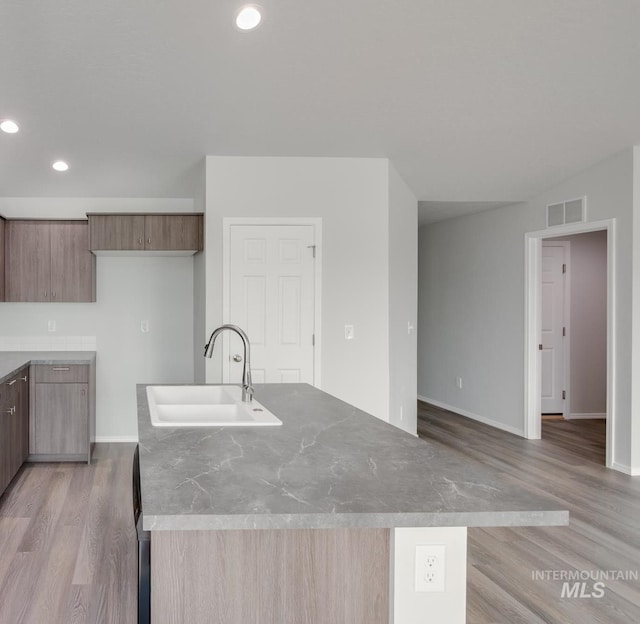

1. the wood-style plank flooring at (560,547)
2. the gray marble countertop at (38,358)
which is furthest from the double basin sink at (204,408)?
the gray marble countertop at (38,358)

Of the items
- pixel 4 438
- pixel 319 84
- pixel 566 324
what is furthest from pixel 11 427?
pixel 566 324

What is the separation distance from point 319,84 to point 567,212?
2.80 metres

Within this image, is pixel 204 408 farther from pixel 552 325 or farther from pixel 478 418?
pixel 552 325

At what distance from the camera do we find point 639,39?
3.23 meters

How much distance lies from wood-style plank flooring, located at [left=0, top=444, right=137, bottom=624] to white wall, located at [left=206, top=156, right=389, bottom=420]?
1223mm

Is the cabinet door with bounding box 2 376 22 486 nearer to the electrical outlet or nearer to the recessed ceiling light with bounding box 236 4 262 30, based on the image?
the recessed ceiling light with bounding box 236 4 262 30

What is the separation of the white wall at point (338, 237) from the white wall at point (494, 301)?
1847 mm

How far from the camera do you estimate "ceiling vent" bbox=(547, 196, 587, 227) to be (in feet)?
16.4

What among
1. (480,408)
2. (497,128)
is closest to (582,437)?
(480,408)

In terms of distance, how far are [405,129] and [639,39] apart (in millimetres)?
1498

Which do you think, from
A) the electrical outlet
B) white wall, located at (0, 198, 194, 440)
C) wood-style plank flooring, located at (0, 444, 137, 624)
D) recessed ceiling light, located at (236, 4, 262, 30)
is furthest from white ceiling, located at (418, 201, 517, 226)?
the electrical outlet

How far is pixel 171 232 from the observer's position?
4777 millimetres

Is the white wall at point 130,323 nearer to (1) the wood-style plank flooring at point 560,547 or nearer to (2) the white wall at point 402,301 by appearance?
(2) the white wall at point 402,301

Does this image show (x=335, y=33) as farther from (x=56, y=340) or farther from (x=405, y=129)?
(x=56, y=340)
